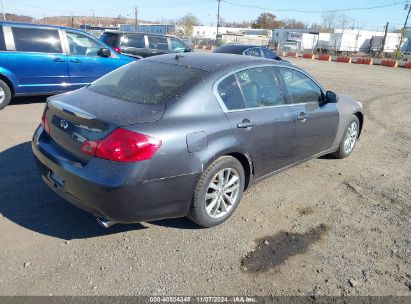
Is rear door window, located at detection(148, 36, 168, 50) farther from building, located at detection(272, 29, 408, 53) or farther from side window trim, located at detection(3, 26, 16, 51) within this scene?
building, located at detection(272, 29, 408, 53)

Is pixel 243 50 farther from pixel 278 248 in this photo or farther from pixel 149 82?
pixel 278 248

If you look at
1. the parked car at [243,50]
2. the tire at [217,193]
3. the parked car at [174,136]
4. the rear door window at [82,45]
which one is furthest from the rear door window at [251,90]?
the parked car at [243,50]

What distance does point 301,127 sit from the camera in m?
4.32

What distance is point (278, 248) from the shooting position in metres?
3.30

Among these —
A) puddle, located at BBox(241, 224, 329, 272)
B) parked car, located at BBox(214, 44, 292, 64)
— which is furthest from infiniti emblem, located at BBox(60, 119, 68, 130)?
parked car, located at BBox(214, 44, 292, 64)

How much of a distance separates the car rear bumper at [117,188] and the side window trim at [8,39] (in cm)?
530

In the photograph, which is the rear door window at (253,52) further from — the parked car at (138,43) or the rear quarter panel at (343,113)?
the rear quarter panel at (343,113)

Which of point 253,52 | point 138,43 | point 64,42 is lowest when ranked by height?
point 253,52

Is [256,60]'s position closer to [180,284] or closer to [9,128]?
[180,284]

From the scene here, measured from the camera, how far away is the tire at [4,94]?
7.38m

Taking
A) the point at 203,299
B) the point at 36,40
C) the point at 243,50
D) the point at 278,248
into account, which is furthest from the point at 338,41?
the point at 203,299

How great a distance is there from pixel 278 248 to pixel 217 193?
0.76 meters

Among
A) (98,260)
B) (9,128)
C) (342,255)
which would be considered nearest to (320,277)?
(342,255)

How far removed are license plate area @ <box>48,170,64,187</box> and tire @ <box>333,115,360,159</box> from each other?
4072mm
